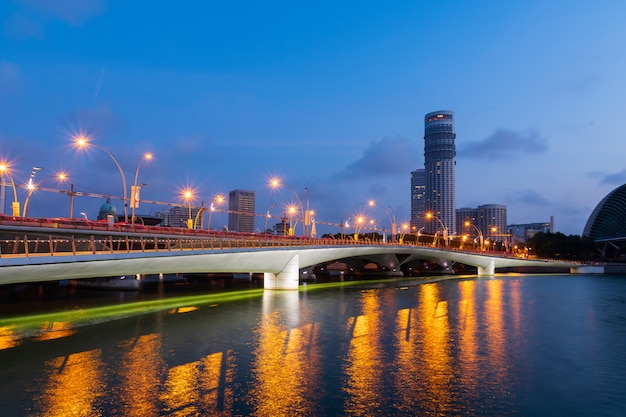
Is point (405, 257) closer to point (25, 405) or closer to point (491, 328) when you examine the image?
point (491, 328)

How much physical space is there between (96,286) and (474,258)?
8431cm

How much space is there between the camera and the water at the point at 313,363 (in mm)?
15570

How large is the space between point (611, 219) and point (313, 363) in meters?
199

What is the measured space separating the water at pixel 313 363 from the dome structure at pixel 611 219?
159 metres

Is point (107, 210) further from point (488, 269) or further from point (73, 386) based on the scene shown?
point (73, 386)

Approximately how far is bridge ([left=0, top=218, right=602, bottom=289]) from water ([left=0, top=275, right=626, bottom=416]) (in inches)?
163

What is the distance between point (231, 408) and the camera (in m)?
15.1

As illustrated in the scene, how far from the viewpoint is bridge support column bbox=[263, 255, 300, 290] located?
216 feet

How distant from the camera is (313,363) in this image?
21.6 metres

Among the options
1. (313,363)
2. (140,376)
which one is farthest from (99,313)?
(313,363)

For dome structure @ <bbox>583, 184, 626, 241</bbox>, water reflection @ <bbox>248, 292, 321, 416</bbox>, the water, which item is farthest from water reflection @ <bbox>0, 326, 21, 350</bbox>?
dome structure @ <bbox>583, 184, 626, 241</bbox>

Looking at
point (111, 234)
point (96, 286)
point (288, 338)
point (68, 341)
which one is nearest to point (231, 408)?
point (288, 338)

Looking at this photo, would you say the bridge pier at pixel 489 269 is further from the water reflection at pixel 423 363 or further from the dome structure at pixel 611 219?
the water reflection at pixel 423 363

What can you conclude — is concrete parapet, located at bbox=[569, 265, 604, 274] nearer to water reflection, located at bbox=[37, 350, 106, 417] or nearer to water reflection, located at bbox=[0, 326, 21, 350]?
water reflection, located at bbox=[0, 326, 21, 350]
